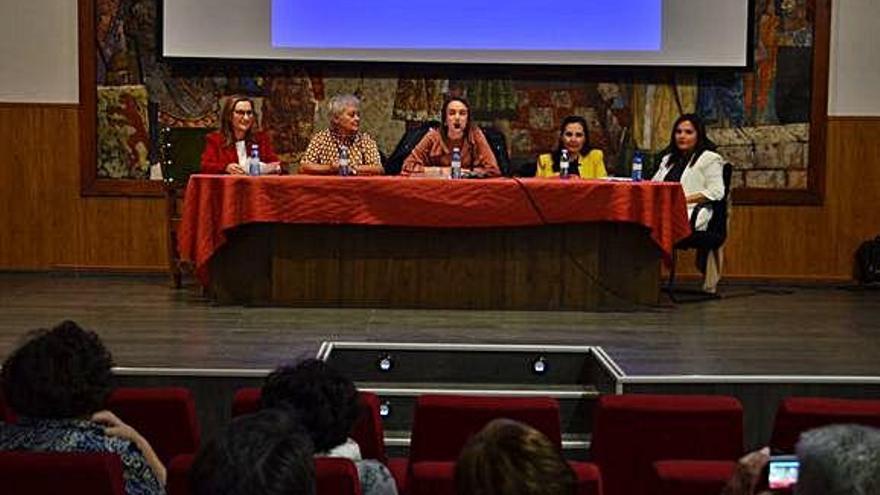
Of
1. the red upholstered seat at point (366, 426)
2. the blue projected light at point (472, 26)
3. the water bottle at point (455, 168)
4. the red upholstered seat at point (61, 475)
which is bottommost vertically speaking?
the red upholstered seat at point (366, 426)

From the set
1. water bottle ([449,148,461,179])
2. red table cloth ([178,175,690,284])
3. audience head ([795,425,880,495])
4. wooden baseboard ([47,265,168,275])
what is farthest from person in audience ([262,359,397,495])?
wooden baseboard ([47,265,168,275])

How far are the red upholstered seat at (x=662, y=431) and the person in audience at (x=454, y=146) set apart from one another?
3.81m

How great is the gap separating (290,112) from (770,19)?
10.1 feet

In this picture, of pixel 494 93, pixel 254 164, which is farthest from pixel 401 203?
pixel 494 93

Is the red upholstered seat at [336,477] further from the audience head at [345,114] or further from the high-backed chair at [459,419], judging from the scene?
the audience head at [345,114]

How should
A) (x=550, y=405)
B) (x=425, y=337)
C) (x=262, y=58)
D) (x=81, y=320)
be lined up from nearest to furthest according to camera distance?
1. (x=550, y=405)
2. (x=425, y=337)
3. (x=81, y=320)
4. (x=262, y=58)

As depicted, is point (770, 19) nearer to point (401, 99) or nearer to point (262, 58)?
point (401, 99)

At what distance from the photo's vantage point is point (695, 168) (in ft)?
23.2

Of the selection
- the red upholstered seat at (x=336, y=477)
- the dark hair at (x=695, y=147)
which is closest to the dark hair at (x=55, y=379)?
the red upholstered seat at (x=336, y=477)

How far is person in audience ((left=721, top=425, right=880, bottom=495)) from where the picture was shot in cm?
167

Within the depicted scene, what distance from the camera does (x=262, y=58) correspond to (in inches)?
317

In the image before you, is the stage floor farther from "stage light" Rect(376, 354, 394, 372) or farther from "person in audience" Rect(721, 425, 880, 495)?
"person in audience" Rect(721, 425, 880, 495)

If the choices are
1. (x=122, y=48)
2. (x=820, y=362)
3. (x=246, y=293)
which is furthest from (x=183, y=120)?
(x=820, y=362)

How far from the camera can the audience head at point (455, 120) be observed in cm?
699
